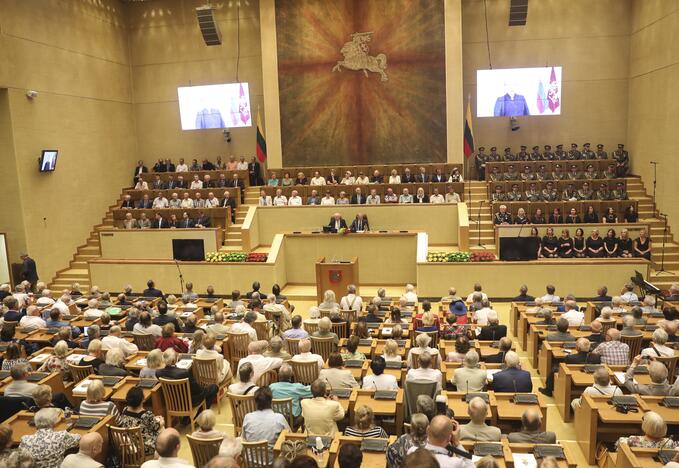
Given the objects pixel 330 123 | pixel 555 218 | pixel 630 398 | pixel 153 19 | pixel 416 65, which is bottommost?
pixel 630 398

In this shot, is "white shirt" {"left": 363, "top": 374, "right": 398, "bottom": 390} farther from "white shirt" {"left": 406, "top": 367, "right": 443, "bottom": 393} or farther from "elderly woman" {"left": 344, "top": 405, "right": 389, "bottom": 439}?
"elderly woman" {"left": 344, "top": 405, "right": 389, "bottom": 439}

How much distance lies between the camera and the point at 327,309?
9719 millimetres

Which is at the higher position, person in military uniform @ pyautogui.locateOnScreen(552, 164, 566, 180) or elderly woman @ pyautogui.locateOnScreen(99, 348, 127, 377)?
person in military uniform @ pyautogui.locateOnScreen(552, 164, 566, 180)

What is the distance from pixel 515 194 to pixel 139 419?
12966mm

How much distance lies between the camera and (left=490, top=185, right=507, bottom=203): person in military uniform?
16.2 metres

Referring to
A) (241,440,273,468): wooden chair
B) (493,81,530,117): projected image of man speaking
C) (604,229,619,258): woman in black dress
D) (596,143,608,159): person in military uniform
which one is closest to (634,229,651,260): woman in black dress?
(604,229,619,258): woman in black dress

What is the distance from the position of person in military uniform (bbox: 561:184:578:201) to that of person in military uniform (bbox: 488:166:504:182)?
196 cm

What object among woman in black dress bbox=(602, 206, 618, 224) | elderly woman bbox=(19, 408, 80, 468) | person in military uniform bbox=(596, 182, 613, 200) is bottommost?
elderly woman bbox=(19, 408, 80, 468)

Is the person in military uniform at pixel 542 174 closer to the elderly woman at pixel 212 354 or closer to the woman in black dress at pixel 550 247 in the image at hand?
the woman in black dress at pixel 550 247

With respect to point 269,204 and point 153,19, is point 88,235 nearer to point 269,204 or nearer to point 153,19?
point 269,204

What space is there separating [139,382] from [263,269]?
23.7ft

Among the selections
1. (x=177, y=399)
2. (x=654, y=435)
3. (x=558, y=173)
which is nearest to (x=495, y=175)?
(x=558, y=173)

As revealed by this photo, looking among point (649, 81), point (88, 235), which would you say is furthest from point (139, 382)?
point (649, 81)

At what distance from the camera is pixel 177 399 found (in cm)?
668
